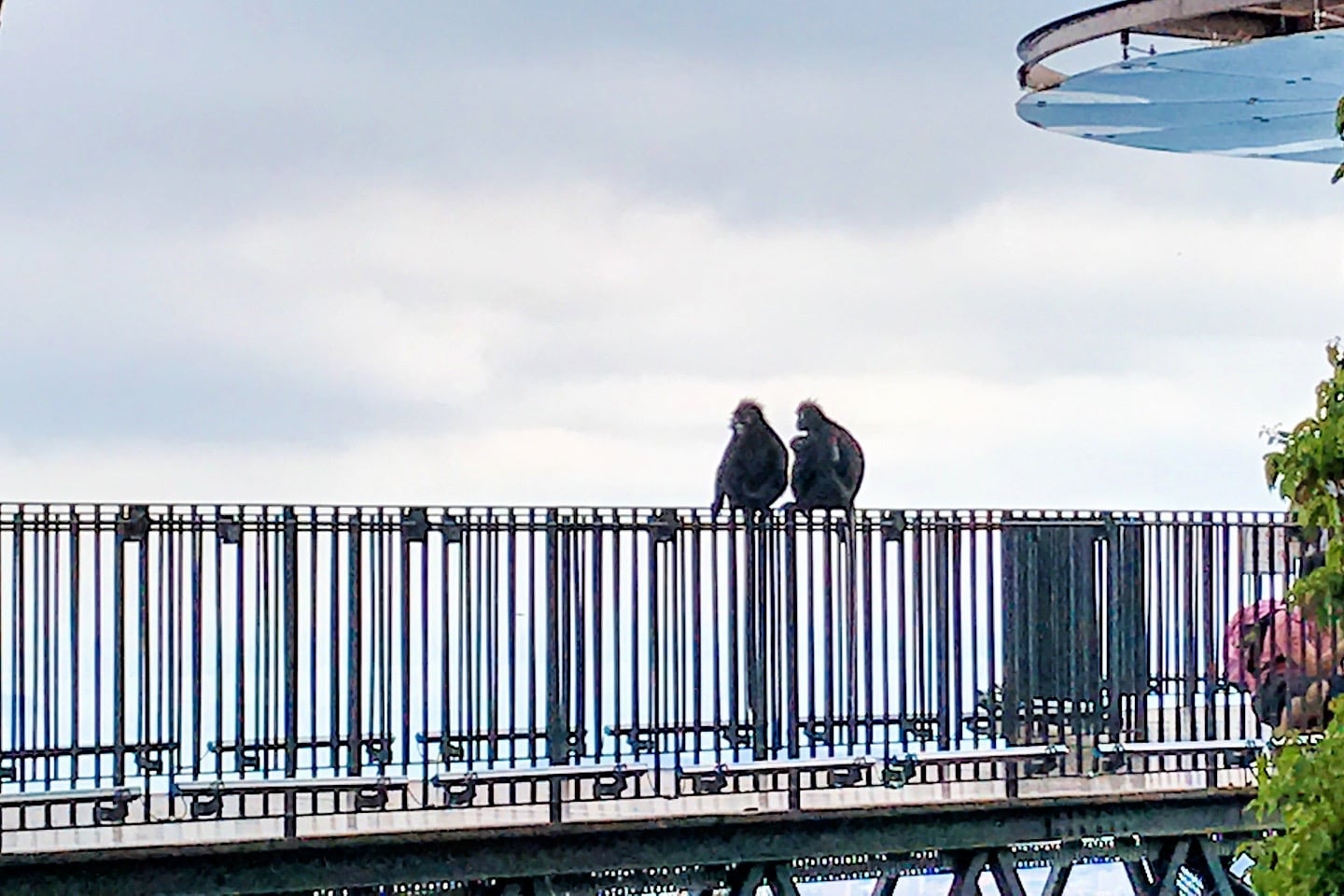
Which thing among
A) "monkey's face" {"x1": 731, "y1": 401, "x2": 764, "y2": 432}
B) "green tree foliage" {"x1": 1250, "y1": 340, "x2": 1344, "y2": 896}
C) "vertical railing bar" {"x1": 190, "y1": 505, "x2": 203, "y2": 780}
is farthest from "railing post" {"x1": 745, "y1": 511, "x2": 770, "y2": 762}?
"green tree foliage" {"x1": 1250, "y1": 340, "x2": 1344, "y2": 896}

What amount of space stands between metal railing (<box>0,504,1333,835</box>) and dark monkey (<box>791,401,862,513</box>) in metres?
0.38

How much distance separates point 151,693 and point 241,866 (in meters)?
0.74

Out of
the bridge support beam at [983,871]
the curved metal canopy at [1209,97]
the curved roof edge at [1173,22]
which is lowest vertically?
the bridge support beam at [983,871]

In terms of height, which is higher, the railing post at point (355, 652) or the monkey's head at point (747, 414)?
the monkey's head at point (747, 414)

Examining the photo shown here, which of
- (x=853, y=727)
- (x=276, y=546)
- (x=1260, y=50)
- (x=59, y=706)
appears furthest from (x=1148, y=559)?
(x=59, y=706)

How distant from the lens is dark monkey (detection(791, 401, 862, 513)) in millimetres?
9148

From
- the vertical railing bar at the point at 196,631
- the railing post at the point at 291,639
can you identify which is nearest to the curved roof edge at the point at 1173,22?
the railing post at the point at 291,639

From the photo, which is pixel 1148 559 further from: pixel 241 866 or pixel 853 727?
pixel 241 866

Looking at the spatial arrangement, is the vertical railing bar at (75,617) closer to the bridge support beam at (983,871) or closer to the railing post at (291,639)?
the railing post at (291,639)

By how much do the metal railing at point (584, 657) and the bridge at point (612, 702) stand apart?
0.04 feet

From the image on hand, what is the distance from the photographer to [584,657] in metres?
8.52

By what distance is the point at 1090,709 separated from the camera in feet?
30.5

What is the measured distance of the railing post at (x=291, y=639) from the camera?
808cm

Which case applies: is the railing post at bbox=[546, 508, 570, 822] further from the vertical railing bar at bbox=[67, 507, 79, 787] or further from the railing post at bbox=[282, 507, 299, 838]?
the vertical railing bar at bbox=[67, 507, 79, 787]
